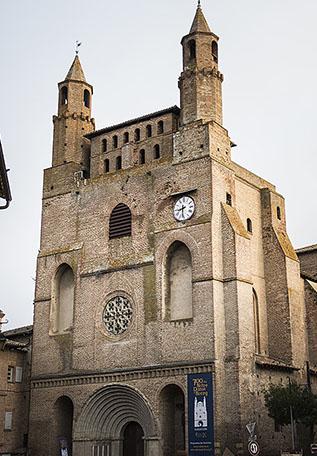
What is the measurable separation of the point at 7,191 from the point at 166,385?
58.8 feet

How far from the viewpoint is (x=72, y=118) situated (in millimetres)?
45625

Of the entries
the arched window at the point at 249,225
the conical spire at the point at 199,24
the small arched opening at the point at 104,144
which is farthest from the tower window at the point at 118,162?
the conical spire at the point at 199,24

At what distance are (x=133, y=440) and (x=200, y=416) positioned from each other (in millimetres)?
6573

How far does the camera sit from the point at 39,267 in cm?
4312

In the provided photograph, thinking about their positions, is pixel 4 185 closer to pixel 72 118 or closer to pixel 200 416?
pixel 200 416

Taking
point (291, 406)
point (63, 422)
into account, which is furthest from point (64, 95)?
point (291, 406)

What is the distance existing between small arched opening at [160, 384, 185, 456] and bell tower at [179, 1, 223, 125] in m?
14.6

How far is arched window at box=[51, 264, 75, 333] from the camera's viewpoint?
1642 inches

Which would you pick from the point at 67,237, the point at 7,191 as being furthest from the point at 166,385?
Result: the point at 7,191

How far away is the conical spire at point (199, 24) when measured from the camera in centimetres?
4159

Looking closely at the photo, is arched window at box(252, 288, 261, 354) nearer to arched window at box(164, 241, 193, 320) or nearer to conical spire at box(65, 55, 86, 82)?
arched window at box(164, 241, 193, 320)

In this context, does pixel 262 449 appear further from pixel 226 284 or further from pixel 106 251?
pixel 106 251

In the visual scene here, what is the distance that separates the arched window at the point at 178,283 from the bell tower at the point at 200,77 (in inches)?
290

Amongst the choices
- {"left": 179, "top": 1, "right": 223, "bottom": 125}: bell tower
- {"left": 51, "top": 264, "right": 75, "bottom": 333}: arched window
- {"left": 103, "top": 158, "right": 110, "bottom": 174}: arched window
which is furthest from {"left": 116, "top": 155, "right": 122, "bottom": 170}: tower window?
{"left": 51, "top": 264, "right": 75, "bottom": 333}: arched window
